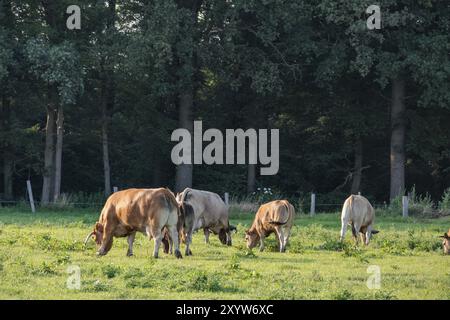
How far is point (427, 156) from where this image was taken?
1885 inches

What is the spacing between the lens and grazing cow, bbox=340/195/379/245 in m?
27.4

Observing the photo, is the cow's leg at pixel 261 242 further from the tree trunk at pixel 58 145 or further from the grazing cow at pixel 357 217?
the tree trunk at pixel 58 145

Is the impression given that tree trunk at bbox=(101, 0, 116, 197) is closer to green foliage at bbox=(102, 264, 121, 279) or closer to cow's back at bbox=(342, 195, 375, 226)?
cow's back at bbox=(342, 195, 375, 226)

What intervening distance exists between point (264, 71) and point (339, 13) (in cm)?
417

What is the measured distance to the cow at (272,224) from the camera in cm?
2531

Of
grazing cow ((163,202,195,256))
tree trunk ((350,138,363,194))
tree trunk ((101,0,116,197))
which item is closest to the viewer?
grazing cow ((163,202,195,256))

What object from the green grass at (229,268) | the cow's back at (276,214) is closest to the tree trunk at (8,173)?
the green grass at (229,268)

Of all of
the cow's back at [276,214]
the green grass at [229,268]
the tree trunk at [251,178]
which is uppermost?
the tree trunk at [251,178]

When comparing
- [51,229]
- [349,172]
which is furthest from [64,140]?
[51,229]

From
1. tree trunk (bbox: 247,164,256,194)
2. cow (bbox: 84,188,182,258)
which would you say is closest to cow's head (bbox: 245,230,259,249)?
cow (bbox: 84,188,182,258)

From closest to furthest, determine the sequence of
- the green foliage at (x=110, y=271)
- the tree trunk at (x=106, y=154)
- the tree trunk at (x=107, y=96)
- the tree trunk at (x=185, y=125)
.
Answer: the green foliage at (x=110, y=271), the tree trunk at (x=107, y=96), the tree trunk at (x=185, y=125), the tree trunk at (x=106, y=154)

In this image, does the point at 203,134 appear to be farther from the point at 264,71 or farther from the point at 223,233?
the point at 223,233

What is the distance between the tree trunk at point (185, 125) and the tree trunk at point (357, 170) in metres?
8.82

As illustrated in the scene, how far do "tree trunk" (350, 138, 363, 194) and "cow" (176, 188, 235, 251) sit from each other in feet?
77.0
